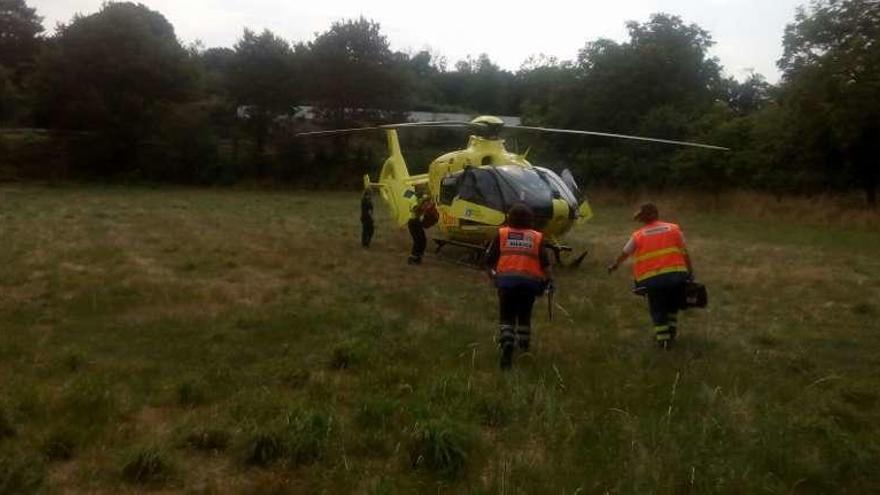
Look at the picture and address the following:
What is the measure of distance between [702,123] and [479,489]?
1222 inches

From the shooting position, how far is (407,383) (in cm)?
654

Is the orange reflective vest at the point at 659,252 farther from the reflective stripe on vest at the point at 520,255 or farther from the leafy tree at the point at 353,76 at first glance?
the leafy tree at the point at 353,76

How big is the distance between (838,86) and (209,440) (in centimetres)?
2402

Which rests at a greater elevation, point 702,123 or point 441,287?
point 702,123

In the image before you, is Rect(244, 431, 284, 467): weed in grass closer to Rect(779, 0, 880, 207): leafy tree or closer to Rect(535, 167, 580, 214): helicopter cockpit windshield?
Rect(535, 167, 580, 214): helicopter cockpit windshield

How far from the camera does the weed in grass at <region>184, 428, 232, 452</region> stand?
5.02 m

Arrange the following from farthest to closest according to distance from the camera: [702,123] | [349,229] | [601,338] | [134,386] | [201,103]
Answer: [201,103] → [702,123] → [349,229] → [601,338] → [134,386]

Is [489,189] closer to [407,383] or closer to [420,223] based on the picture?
[420,223]

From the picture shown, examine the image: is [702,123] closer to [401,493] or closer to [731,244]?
[731,244]

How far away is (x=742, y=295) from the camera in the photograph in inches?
464

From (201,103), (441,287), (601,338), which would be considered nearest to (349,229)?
(441,287)

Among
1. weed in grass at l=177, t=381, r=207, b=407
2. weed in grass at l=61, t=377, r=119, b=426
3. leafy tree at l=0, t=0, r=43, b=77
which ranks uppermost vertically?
leafy tree at l=0, t=0, r=43, b=77

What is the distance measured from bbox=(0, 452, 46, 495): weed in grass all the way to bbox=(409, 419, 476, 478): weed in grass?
213 cm

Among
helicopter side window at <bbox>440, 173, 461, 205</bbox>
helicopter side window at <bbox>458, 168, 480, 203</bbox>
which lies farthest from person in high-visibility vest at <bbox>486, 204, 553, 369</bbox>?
helicopter side window at <bbox>440, 173, 461, 205</bbox>
